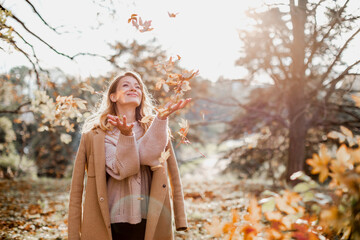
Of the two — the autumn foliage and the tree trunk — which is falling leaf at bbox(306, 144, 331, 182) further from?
the tree trunk

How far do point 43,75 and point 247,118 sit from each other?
5470mm

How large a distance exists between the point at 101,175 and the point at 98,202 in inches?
7.9

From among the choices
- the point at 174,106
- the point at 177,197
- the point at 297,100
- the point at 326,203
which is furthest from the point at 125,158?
the point at 297,100

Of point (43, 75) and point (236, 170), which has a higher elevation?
point (43, 75)

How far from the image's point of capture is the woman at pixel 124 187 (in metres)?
1.94

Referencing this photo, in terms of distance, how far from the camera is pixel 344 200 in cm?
100

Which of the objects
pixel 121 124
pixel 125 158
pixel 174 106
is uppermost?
pixel 174 106

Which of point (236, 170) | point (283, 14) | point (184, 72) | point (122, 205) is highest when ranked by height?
point (283, 14)

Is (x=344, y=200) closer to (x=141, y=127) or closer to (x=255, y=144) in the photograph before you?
(x=141, y=127)

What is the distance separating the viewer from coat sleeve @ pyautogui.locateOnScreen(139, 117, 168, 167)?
1.92 meters

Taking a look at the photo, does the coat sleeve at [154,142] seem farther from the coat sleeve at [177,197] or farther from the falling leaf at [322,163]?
the falling leaf at [322,163]

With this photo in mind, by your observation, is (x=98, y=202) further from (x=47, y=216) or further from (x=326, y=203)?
(x=47, y=216)

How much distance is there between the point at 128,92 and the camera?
91.4 inches

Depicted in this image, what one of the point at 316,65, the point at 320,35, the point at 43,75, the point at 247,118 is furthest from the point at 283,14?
the point at 43,75
